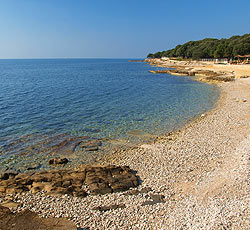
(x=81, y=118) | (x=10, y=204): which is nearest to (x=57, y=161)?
(x=10, y=204)

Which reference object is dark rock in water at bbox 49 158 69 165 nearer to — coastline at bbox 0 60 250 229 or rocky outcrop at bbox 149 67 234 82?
coastline at bbox 0 60 250 229

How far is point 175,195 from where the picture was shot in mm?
10516

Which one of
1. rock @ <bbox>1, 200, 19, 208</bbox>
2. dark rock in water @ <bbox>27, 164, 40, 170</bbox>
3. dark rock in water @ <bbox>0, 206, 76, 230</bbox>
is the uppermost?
dark rock in water @ <bbox>0, 206, 76, 230</bbox>

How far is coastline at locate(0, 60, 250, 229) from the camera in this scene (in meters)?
8.61

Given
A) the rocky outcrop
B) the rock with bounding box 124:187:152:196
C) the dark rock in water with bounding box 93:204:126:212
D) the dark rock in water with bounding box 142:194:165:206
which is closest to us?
the dark rock in water with bounding box 93:204:126:212

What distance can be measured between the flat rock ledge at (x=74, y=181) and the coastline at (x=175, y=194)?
46cm

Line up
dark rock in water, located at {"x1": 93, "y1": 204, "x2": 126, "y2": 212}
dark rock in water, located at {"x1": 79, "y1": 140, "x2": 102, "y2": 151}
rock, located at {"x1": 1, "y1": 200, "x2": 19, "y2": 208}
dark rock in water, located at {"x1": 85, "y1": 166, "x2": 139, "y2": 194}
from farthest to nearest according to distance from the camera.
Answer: dark rock in water, located at {"x1": 79, "y1": 140, "x2": 102, "y2": 151} < dark rock in water, located at {"x1": 85, "y1": 166, "x2": 139, "y2": 194} < rock, located at {"x1": 1, "y1": 200, "x2": 19, "y2": 208} < dark rock in water, located at {"x1": 93, "y1": 204, "x2": 126, "y2": 212}

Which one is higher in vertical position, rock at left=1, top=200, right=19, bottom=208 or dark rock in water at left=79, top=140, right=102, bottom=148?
dark rock in water at left=79, top=140, right=102, bottom=148

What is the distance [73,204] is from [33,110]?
70.4ft

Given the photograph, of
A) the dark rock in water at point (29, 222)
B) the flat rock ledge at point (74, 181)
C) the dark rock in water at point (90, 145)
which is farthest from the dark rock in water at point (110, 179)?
the dark rock in water at point (90, 145)

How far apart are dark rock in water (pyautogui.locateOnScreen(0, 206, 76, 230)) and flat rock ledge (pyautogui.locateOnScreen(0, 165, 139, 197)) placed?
5.75ft

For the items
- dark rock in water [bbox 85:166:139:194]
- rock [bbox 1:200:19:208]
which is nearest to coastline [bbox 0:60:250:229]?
rock [bbox 1:200:19:208]

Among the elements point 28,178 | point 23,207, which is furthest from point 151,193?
point 28,178

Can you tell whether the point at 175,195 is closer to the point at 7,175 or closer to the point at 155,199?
the point at 155,199
